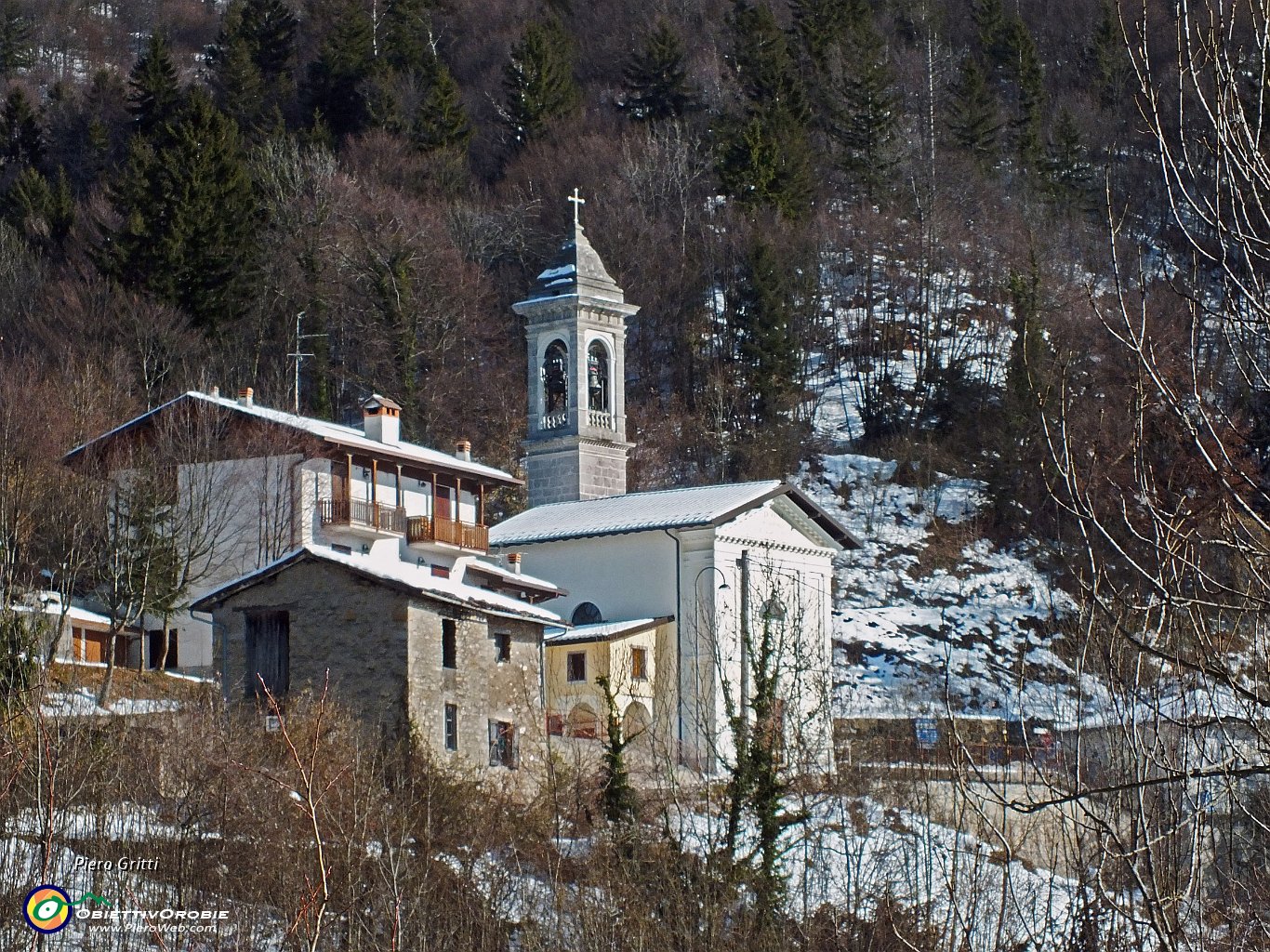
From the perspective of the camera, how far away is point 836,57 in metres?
77.2

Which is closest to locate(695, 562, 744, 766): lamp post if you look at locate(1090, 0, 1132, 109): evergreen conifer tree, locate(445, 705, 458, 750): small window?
locate(445, 705, 458, 750): small window

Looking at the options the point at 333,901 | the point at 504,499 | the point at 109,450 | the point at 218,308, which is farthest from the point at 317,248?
the point at 333,901

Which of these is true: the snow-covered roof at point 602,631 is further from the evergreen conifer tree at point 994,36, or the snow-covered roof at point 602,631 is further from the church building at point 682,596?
the evergreen conifer tree at point 994,36

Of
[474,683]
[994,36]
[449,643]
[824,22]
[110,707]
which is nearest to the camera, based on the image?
[449,643]

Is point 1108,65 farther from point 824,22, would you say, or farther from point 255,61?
point 255,61

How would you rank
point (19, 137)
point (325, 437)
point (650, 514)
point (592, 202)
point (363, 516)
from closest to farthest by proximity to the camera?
point (650, 514)
point (325, 437)
point (363, 516)
point (592, 202)
point (19, 137)

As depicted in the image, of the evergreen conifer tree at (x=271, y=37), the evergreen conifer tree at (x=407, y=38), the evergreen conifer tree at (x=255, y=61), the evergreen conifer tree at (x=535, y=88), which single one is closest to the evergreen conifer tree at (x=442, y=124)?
the evergreen conifer tree at (x=535, y=88)

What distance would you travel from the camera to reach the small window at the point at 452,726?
29609 millimetres

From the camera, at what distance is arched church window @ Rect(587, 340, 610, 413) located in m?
45.2

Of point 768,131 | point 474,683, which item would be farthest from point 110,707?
point 768,131

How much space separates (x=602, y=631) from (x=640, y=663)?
131cm

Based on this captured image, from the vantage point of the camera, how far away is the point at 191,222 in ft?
184

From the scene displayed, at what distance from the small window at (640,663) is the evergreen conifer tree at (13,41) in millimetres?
55116

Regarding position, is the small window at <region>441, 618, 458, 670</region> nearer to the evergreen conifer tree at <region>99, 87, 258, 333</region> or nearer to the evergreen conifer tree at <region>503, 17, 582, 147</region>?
the evergreen conifer tree at <region>99, 87, 258, 333</region>
